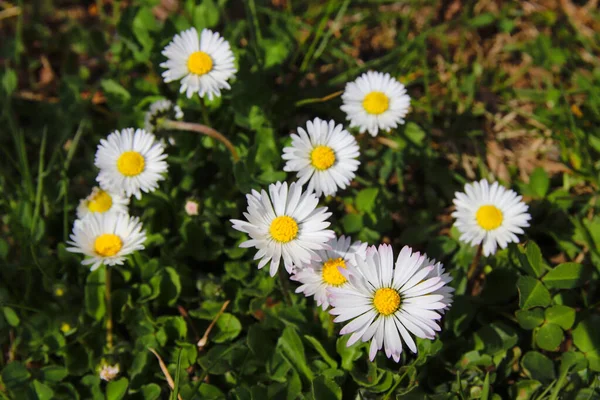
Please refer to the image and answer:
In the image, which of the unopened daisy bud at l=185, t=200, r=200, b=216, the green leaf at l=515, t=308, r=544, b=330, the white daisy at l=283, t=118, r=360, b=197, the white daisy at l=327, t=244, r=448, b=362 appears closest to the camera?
the white daisy at l=327, t=244, r=448, b=362

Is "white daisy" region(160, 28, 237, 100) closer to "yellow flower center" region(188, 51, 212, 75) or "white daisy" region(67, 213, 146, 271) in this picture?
"yellow flower center" region(188, 51, 212, 75)

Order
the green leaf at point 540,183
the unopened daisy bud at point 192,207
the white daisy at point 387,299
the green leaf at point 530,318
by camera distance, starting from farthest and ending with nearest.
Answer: the green leaf at point 540,183 → the unopened daisy bud at point 192,207 → the green leaf at point 530,318 → the white daisy at point 387,299

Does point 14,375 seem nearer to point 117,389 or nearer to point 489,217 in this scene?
point 117,389

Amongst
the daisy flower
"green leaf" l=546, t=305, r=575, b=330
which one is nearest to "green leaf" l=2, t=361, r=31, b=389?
the daisy flower

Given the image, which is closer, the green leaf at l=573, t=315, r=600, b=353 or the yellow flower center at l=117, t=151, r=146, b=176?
the green leaf at l=573, t=315, r=600, b=353

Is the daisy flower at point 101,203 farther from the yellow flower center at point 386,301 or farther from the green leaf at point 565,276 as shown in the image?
the green leaf at point 565,276

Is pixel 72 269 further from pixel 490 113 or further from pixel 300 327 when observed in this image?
pixel 490 113

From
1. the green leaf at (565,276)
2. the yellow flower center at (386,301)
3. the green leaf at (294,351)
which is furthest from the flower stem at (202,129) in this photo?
the green leaf at (565,276)
